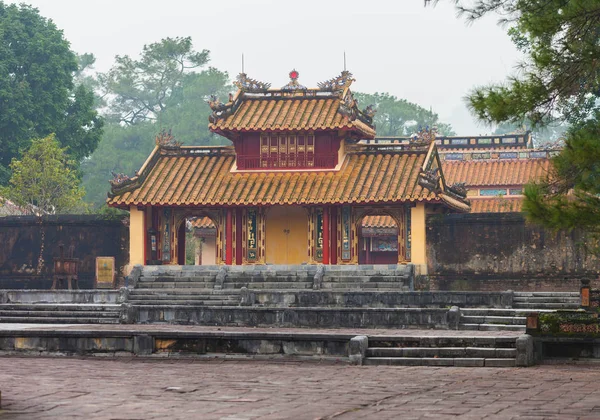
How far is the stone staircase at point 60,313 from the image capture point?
2781 cm

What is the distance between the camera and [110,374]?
52.3 ft

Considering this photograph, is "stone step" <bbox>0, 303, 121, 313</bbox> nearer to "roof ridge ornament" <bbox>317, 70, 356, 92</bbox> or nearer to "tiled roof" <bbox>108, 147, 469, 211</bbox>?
"tiled roof" <bbox>108, 147, 469, 211</bbox>

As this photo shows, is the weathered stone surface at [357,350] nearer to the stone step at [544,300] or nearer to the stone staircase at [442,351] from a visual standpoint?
the stone staircase at [442,351]

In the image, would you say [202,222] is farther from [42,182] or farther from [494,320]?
[494,320]

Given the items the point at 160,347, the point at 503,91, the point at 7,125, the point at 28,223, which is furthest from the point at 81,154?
the point at 503,91

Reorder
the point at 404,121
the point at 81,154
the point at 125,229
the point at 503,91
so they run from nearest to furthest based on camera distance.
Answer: the point at 503,91, the point at 125,229, the point at 81,154, the point at 404,121

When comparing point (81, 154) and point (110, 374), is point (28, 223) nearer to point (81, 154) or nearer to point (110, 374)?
point (81, 154)

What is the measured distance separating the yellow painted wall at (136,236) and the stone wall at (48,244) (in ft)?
3.26

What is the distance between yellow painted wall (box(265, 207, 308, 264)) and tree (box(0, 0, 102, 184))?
16.5 metres

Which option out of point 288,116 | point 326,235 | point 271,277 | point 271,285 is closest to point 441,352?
point 271,285

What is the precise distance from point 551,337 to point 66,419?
9924mm

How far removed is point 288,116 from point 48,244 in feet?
30.6

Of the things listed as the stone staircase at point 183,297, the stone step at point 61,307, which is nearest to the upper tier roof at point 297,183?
the stone staircase at point 183,297

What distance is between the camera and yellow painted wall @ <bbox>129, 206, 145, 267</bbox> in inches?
1437
